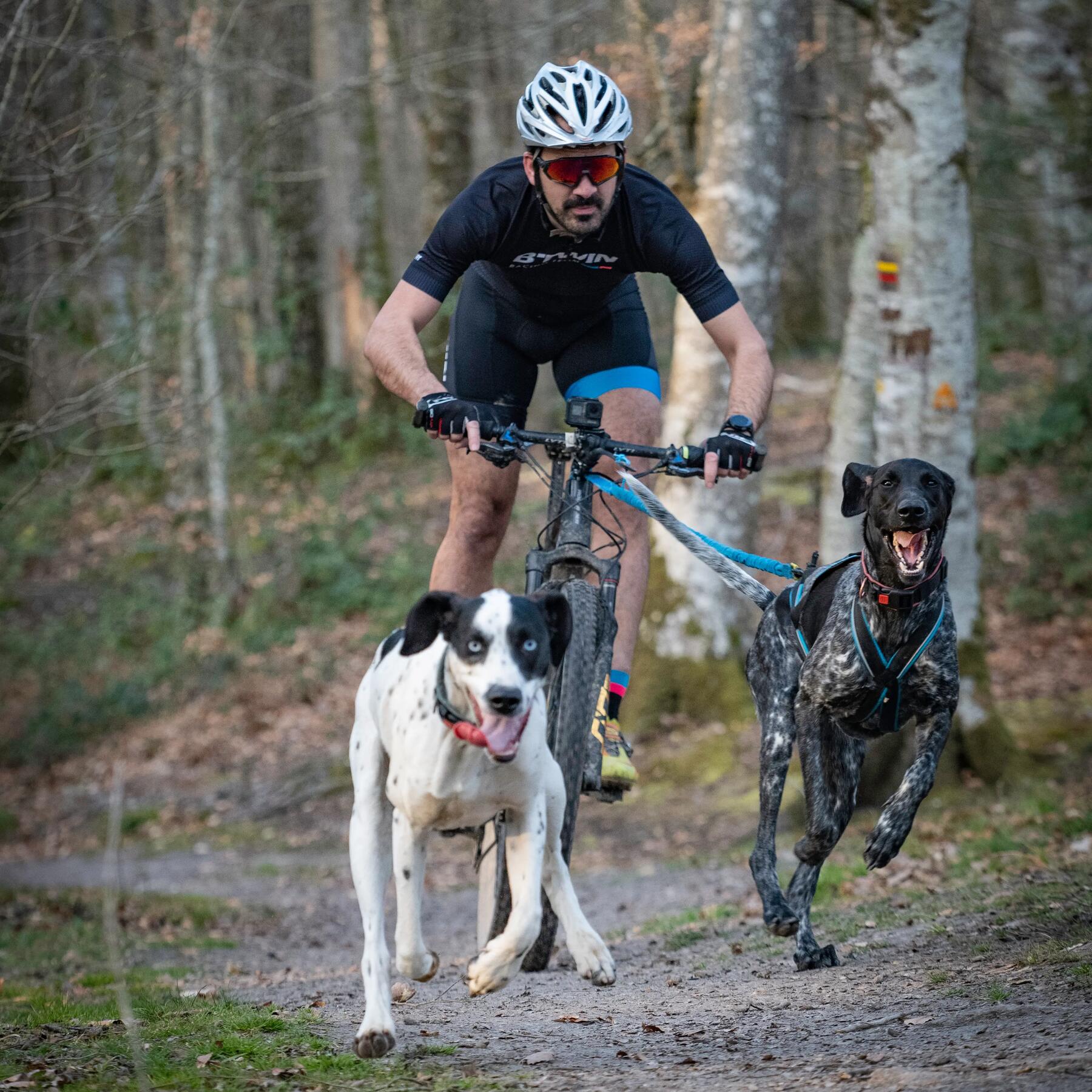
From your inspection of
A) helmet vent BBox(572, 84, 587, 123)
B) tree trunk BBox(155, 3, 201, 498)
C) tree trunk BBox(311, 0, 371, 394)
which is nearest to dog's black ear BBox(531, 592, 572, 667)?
helmet vent BBox(572, 84, 587, 123)

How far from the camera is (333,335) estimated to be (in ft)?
80.3

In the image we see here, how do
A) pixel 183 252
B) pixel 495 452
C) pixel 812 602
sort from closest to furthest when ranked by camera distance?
pixel 495 452, pixel 812 602, pixel 183 252

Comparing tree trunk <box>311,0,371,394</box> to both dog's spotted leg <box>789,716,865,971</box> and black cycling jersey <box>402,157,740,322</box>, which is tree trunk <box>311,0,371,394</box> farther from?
dog's spotted leg <box>789,716,865,971</box>

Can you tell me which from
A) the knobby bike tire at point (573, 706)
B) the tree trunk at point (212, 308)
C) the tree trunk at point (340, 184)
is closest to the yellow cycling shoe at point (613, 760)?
the knobby bike tire at point (573, 706)

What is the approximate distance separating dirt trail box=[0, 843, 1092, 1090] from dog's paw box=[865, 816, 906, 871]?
40 cm

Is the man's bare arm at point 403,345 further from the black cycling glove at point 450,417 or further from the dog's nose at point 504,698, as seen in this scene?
the dog's nose at point 504,698

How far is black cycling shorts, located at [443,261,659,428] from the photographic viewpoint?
205 inches

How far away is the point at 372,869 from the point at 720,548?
83.2 inches

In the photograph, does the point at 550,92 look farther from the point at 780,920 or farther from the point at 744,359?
the point at 780,920

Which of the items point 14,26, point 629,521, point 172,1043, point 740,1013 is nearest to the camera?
point 172,1043

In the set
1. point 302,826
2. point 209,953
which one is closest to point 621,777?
point 209,953

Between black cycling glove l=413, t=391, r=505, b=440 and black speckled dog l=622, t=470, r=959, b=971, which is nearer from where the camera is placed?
black cycling glove l=413, t=391, r=505, b=440

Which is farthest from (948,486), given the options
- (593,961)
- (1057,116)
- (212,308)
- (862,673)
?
(1057,116)

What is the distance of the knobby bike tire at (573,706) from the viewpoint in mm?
4457
